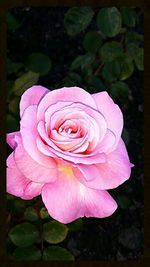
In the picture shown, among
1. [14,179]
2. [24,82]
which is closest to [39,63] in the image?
[24,82]

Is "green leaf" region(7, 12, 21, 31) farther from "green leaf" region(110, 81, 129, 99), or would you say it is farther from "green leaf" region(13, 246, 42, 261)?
"green leaf" region(13, 246, 42, 261)

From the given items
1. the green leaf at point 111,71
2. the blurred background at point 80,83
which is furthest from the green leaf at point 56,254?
the green leaf at point 111,71

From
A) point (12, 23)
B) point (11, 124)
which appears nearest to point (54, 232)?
point (11, 124)

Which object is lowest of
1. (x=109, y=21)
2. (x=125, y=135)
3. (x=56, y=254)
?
(x=56, y=254)

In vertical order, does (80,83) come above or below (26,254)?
above

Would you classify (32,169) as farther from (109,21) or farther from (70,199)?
(109,21)

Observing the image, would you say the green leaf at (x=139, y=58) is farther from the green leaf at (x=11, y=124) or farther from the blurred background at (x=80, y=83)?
the green leaf at (x=11, y=124)

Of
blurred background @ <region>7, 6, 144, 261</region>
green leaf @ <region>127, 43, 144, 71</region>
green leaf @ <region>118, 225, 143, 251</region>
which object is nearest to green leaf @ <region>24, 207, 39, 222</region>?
blurred background @ <region>7, 6, 144, 261</region>
